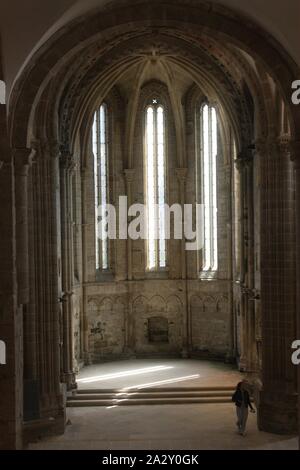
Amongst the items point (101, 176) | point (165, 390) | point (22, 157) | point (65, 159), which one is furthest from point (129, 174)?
point (22, 157)

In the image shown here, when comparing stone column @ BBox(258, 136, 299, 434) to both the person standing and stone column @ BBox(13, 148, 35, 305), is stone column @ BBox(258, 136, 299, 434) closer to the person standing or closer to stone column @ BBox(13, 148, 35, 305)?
the person standing

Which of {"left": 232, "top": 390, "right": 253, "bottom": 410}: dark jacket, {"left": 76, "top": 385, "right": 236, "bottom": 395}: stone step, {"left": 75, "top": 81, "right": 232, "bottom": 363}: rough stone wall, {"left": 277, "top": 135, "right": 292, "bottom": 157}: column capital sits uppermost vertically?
{"left": 277, "top": 135, "right": 292, "bottom": 157}: column capital

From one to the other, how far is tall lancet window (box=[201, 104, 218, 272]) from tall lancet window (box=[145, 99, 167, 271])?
177 centimetres

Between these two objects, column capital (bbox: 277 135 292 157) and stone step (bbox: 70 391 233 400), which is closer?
column capital (bbox: 277 135 292 157)

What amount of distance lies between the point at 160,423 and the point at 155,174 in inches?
483

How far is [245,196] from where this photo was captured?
23.1 m

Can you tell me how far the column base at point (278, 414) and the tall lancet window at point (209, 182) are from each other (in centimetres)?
1006

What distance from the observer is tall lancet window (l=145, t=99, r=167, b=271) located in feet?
92.8

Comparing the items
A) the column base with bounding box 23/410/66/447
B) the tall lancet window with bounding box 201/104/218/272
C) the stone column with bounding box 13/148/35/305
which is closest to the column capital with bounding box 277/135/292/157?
the stone column with bounding box 13/148/35/305

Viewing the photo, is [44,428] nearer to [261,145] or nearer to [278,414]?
[278,414]

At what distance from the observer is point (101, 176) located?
27688mm

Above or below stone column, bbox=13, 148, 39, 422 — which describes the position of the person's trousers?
below

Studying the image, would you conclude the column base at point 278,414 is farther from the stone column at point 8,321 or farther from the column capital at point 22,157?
the column capital at point 22,157
